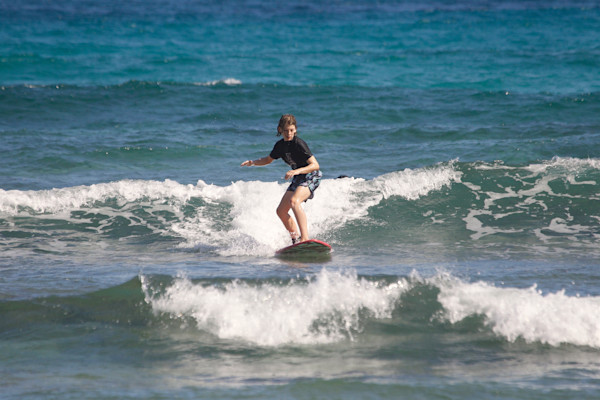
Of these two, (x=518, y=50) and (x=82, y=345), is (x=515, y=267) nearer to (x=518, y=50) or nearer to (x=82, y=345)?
(x=82, y=345)

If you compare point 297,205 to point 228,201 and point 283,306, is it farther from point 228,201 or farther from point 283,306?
point 228,201

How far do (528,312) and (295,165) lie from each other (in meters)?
3.05

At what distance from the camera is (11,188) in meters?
11.8

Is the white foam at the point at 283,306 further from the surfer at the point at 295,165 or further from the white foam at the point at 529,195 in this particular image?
the white foam at the point at 529,195

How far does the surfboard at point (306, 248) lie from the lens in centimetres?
768

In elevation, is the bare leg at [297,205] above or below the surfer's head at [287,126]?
below

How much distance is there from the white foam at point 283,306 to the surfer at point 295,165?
1.29m

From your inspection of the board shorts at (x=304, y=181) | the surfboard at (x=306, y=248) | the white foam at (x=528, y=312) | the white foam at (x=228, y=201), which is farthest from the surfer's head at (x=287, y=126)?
the white foam at (x=528, y=312)

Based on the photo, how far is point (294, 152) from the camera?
748 centimetres

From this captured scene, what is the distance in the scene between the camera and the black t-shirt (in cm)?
742

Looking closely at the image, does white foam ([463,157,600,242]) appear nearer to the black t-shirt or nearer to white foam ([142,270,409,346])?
the black t-shirt

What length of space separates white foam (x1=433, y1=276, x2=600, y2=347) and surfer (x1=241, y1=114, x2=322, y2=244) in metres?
2.07

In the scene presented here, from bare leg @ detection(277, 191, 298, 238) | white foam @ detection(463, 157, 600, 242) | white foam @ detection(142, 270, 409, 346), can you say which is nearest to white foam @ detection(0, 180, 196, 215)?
bare leg @ detection(277, 191, 298, 238)

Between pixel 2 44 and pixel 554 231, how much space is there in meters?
31.8
